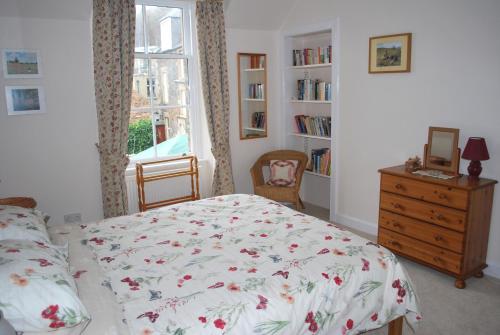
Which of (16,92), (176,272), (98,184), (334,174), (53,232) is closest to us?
(176,272)

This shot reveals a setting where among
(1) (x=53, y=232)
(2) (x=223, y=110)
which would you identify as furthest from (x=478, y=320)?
(2) (x=223, y=110)

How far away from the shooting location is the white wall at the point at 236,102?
4.67 m

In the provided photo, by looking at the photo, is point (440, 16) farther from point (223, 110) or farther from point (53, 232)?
point (53, 232)

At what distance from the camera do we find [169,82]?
4473 mm

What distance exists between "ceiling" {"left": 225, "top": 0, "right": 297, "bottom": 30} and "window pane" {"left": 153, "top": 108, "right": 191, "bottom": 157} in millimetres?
1163

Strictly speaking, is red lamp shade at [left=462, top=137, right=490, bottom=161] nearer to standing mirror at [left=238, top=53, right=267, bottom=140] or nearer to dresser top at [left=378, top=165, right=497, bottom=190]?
dresser top at [left=378, top=165, right=497, bottom=190]

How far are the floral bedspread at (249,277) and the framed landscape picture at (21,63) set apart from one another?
167 cm

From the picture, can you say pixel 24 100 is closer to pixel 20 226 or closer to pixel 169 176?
pixel 169 176

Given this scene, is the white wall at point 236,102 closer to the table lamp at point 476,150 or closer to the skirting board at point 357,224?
the skirting board at point 357,224

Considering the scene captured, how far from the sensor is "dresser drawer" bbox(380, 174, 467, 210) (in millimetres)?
2904

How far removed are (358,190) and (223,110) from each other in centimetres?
173

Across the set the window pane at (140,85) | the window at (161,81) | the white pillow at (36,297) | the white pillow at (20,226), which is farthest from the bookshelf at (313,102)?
the white pillow at (36,297)

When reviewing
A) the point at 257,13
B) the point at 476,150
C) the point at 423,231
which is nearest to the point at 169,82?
the point at 257,13

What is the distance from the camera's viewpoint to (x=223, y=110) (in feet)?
15.1
